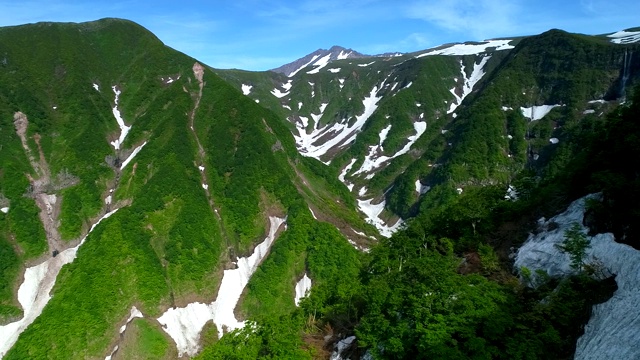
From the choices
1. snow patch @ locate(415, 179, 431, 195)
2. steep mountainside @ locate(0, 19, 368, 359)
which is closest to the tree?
steep mountainside @ locate(0, 19, 368, 359)

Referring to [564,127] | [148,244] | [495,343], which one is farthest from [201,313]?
[564,127]

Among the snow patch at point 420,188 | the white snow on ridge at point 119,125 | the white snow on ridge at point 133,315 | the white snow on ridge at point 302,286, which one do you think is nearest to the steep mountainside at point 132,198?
the white snow on ridge at point 119,125

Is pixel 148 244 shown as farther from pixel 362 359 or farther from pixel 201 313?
pixel 362 359

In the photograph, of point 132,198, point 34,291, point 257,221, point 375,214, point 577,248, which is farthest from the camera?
point 375,214

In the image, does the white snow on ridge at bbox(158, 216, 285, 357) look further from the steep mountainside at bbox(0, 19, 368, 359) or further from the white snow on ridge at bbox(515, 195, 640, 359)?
the white snow on ridge at bbox(515, 195, 640, 359)

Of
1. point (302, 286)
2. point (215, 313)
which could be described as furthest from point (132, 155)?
point (302, 286)

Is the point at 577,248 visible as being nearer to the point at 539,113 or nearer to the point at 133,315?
the point at 133,315
